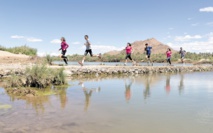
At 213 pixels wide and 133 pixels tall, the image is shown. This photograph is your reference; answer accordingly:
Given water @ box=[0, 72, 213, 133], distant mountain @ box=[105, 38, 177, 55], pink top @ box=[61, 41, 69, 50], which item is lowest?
water @ box=[0, 72, 213, 133]

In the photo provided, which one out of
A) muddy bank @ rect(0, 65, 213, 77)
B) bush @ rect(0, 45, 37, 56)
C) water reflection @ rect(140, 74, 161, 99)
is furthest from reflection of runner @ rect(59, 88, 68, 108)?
bush @ rect(0, 45, 37, 56)

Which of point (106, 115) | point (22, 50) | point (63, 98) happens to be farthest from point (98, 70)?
point (22, 50)

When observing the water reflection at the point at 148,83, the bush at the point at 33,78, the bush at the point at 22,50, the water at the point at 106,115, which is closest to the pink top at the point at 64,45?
the water reflection at the point at 148,83

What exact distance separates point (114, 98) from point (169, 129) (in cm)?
425

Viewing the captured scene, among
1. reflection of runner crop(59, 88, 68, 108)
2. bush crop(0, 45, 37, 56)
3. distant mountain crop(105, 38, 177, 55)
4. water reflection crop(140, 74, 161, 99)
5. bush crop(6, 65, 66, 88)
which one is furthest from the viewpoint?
Answer: distant mountain crop(105, 38, 177, 55)

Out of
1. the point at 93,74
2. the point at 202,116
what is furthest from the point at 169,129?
the point at 93,74

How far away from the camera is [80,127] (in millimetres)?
6148

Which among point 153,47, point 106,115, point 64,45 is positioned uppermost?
point 153,47

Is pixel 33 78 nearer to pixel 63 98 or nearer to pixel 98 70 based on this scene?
pixel 63 98

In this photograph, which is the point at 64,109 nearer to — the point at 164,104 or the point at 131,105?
the point at 131,105

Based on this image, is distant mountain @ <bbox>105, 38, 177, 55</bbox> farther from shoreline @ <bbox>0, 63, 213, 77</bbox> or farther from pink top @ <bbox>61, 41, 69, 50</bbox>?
→ pink top @ <bbox>61, 41, 69, 50</bbox>

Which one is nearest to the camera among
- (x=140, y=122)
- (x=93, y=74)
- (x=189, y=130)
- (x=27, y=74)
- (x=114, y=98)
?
(x=189, y=130)

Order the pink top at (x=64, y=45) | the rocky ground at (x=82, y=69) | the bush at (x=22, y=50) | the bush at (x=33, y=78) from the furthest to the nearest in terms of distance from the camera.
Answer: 1. the bush at (x=22, y=50)
2. the pink top at (x=64, y=45)
3. the rocky ground at (x=82, y=69)
4. the bush at (x=33, y=78)

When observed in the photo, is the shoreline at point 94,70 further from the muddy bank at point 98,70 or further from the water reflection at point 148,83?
the water reflection at point 148,83
